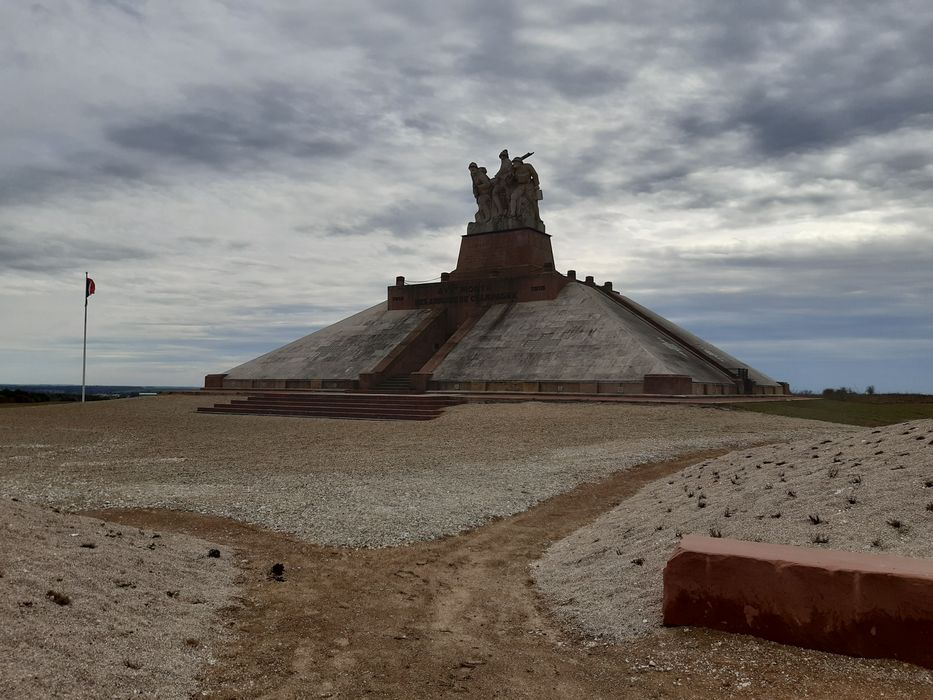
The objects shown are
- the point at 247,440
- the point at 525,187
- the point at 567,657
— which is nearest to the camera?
the point at 567,657

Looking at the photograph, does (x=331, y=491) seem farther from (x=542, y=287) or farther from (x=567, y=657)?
(x=542, y=287)

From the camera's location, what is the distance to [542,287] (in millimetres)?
38188

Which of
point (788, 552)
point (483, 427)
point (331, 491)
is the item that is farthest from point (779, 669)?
point (483, 427)

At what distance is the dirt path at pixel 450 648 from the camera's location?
4.99m

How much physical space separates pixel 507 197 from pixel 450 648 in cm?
3706

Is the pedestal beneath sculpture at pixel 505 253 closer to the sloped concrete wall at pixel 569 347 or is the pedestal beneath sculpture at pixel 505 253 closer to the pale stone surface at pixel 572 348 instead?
the pale stone surface at pixel 572 348

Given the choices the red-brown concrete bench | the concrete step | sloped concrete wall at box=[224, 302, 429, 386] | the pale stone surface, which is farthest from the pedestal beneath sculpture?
the red-brown concrete bench

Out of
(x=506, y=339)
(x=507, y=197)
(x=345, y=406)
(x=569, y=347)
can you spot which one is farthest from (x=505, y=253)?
(x=345, y=406)

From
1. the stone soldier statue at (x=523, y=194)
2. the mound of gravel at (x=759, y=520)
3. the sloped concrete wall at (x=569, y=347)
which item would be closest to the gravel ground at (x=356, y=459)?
the mound of gravel at (x=759, y=520)

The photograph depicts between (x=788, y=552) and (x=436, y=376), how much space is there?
89.8ft

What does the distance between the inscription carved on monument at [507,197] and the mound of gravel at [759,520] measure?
104ft

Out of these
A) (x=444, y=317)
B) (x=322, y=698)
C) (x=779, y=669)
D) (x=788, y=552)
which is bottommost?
(x=322, y=698)

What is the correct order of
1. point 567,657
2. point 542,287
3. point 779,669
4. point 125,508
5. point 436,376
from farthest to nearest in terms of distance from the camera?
point 542,287 < point 436,376 < point 125,508 < point 567,657 < point 779,669

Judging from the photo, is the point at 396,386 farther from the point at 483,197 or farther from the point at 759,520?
the point at 759,520
